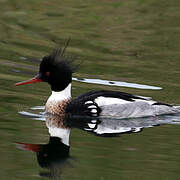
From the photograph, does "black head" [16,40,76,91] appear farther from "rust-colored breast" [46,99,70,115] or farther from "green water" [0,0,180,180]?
"green water" [0,0,180,180]

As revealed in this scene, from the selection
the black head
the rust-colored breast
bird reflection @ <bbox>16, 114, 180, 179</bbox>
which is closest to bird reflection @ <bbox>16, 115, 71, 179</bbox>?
bird reflection @ <bbox>16, 114, 180, 179</bbox>

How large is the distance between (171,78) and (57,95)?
4401 mm

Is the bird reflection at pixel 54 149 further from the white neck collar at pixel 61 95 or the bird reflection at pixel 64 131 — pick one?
the white neck collar at pixel 61 95

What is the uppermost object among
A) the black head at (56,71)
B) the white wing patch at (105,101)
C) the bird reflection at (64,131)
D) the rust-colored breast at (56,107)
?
the black head at (56,71)

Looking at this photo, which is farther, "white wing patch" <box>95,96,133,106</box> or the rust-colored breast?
the rust-colored breast

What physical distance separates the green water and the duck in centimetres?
75

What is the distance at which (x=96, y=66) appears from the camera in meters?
17.9

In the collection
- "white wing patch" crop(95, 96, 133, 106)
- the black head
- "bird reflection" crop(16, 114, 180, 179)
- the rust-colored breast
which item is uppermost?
the black head

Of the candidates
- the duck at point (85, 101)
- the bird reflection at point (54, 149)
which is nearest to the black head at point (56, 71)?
the duck at point (85, 101)

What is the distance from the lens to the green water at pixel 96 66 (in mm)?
9672

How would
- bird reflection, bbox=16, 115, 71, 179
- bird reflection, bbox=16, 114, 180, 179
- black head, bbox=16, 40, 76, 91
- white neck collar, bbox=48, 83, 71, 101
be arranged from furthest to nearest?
white neck collar, bbox=48, 83, 71, 101, black head, bbox=16, 40, 76, 91, bird reflection, bbox=16, 114, 180, 179, bird reflection, bbox=16, 115, 71, 179

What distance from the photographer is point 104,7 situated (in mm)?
25078

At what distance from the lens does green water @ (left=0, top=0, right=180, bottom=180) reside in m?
9.67

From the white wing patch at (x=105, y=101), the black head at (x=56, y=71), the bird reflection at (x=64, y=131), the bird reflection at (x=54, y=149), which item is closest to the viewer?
the bird reflection at (x=54, y=149)
